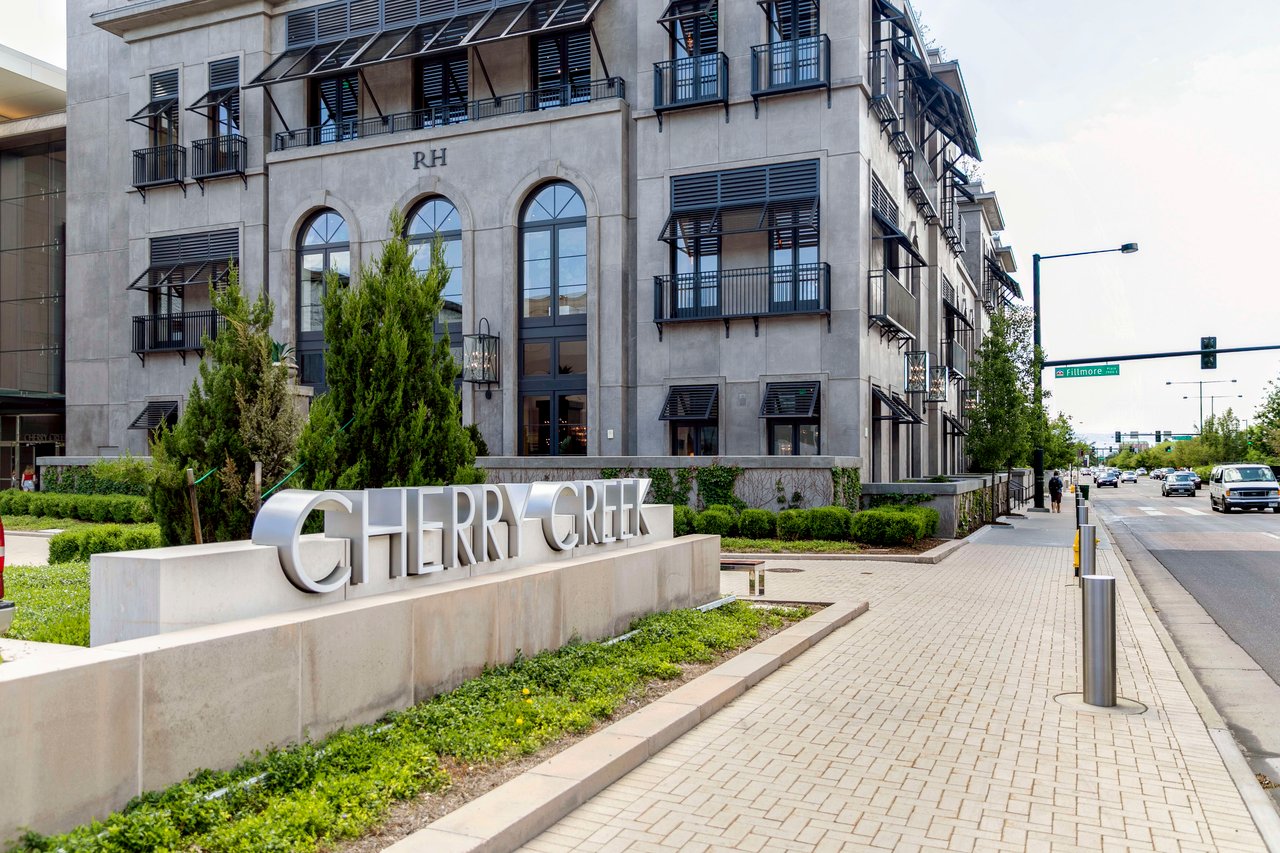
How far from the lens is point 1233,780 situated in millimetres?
6180

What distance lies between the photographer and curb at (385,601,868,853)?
4801 millimetres

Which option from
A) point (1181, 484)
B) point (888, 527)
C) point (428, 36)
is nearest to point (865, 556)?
point (888, 527)

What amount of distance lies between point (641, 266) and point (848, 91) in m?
6.55

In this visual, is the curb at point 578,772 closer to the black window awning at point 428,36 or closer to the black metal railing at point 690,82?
the black metal railing at point 690,82

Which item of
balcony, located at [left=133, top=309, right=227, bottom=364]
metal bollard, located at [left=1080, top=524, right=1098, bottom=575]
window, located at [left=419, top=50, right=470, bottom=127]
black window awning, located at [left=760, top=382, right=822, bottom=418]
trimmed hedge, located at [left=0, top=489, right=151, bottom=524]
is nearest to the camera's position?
metal bollard, located at [left=1080, top=524, right=1098, bottom=575]

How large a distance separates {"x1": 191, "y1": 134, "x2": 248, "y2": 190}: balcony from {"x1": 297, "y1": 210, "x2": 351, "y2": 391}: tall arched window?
121 inches

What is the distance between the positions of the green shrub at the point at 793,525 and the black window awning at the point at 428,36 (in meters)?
13.6

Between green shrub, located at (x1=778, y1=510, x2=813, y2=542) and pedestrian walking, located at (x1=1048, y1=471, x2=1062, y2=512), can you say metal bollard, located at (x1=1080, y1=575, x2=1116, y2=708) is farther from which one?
pedestrian walking, located at (x1=1048, y1=471, x2=1062, y2=512)

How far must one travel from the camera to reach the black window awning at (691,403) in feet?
79.5

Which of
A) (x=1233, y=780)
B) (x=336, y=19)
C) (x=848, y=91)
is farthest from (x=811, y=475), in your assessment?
(x=336, y=19)

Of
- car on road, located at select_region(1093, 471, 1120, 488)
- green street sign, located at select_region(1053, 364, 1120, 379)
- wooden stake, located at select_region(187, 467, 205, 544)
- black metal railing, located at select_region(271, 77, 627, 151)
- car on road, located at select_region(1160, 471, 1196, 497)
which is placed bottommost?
→ car on road, located at select_region(1093, 471, 1120, 488)

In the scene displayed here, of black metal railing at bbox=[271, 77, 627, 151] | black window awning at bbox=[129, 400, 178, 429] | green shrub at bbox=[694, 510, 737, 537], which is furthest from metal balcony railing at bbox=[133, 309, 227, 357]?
green shrub at bbox=[694, 510, 737, 537]

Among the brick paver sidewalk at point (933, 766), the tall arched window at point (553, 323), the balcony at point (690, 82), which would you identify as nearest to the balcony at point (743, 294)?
the tall arched window at point (553, 323)

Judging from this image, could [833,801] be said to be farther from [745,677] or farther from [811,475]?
[811,475]
